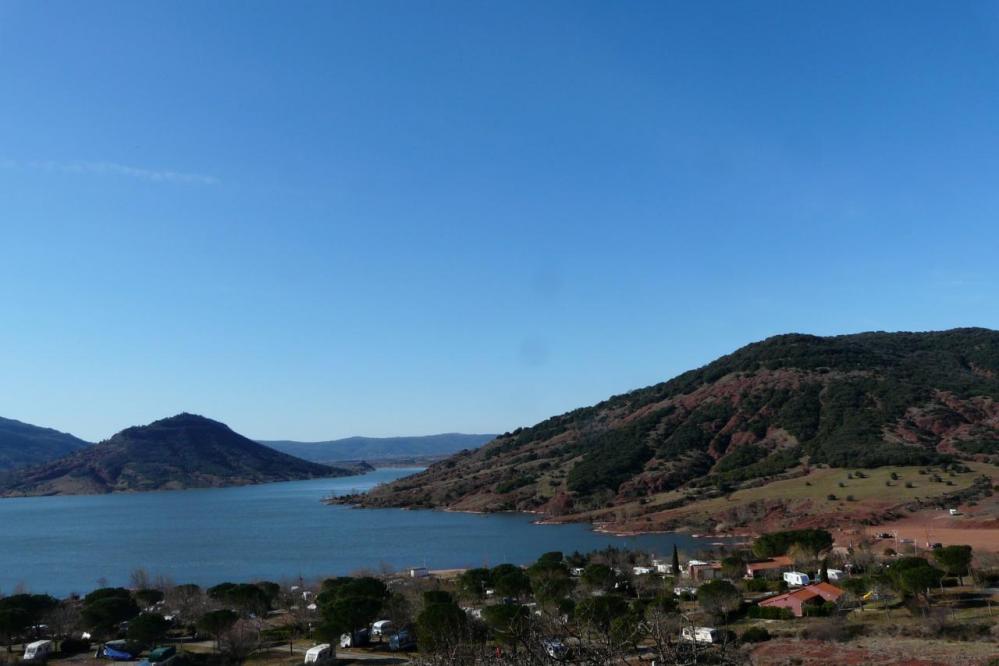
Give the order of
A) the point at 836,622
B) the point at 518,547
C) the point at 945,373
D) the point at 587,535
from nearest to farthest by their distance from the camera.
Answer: the point at 836,622
the point at 518,547
the point at 587,535
the point at 945,373

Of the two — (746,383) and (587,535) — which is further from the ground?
(746,383)

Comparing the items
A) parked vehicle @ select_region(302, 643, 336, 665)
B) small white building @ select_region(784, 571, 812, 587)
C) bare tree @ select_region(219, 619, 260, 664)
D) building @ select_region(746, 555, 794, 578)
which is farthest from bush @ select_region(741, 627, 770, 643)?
bare tree @ select_region(219, 619, 260, 664)

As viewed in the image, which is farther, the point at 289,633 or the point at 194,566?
the point at 194,566

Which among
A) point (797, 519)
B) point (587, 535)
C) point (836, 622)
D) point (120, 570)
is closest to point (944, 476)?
point (797, 519)

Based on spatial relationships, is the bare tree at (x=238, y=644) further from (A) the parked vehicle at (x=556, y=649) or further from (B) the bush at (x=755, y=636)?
(A) the parked vehicle at (x=556, y=649)

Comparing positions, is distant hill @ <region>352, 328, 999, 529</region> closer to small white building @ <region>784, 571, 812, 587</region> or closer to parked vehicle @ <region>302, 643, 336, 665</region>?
small white building @ <region>784, 571, 812, 587</region>

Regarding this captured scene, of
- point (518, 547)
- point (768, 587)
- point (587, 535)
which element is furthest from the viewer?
point (587, 535)

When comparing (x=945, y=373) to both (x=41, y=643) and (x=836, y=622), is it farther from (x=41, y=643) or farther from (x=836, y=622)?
(x=41, y=643)
